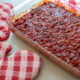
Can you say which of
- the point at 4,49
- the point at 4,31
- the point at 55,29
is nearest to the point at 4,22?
the point at 4,31

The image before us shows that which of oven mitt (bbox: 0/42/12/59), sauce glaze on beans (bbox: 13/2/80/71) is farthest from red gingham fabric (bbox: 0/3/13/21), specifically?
oven mitt (bbox: 0/42/12/59)

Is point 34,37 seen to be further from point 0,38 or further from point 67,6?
point 67,6

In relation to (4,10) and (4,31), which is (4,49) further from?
(4,10)

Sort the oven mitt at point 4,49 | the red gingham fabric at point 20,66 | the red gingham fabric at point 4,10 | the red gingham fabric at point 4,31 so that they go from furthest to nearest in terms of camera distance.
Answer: the red gingham fabric at point 4,10
the red gingham fabric at point 4,31
the oven mitt at point 4,49
the red gingham fabric at point 20,66

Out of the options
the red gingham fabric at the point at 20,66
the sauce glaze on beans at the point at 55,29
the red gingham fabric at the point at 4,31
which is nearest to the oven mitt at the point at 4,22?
the red gingham fabric at the point at 4,31

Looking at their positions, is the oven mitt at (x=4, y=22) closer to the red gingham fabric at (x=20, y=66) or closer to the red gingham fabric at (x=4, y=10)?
the red gingham fabric at (x=4, y=10)
